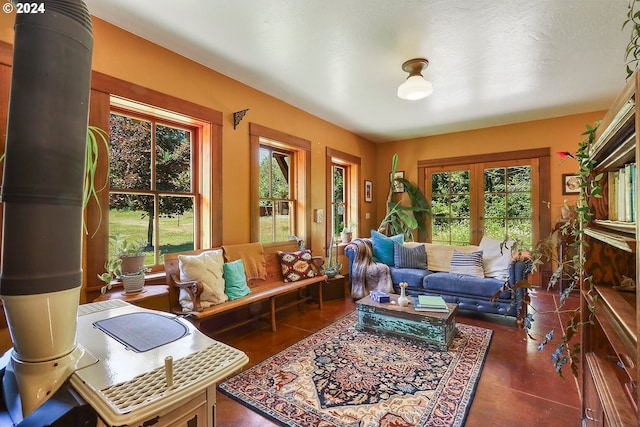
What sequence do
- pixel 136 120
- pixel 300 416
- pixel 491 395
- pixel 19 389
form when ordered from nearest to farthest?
pixel 19 389
pixel 300 416
pixel 491 395
pixel 136 120

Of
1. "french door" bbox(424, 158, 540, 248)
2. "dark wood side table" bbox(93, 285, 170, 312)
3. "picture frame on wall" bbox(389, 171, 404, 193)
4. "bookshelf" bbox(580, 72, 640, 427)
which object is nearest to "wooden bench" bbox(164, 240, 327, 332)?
"dark wood side table" bbox(93, 285, 170, 312)

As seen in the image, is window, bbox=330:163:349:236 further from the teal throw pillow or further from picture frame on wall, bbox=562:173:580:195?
picture frame on wall, bbox=562:173:580:195

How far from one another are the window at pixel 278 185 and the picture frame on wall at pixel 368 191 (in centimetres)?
178

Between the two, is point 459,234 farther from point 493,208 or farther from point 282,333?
point 282,333

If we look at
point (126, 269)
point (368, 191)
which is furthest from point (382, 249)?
point (126, 269)

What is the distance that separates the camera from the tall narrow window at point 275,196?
12.5 feet

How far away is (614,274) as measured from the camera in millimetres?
1401

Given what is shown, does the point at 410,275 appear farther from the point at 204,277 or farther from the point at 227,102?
the point at 227,102

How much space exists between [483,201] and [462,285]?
2.32m

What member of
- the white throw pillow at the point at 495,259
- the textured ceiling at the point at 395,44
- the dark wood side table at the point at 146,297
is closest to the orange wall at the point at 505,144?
the textured ceiling at the point at 395,44

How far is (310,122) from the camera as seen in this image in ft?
14.4

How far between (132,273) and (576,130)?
5.91 m

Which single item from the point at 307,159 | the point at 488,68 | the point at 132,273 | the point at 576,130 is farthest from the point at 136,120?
the point at 576,130

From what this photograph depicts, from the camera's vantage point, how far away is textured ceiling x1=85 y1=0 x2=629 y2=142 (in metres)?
2.12
